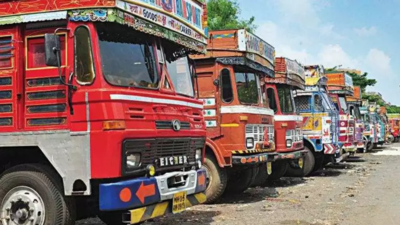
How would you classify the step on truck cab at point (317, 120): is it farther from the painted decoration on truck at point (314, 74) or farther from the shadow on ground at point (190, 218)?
the shadow on ground at point (190, 218)

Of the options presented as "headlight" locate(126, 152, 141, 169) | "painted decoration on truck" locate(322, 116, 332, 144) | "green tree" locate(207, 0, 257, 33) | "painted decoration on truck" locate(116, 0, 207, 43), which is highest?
"green tree" locate(207, 0, 257, 33)

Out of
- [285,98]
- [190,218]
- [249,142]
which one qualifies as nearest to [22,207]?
[190,218]

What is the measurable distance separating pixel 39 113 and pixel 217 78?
473 centimetres

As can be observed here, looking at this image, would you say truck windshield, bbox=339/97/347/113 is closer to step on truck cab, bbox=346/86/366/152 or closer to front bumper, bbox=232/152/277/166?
step on truck cab, bbox=346/86/366/152

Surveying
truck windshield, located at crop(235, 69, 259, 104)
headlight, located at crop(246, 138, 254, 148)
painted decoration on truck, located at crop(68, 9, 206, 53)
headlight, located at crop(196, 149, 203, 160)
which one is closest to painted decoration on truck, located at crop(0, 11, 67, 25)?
painted decoration on truck, located at crop(68, 9, 206, 53)

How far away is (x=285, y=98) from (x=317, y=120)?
2.16 meters

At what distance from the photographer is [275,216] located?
8336 millimetres

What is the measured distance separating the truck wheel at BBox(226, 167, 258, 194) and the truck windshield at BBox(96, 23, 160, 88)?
5.10 metres

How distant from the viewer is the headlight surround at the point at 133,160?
5.35 metres

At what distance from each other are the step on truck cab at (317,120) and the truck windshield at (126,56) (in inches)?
378

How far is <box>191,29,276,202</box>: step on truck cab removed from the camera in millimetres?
9508

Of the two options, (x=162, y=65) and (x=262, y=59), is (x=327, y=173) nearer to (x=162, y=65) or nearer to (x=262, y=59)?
(x=262, y=59)

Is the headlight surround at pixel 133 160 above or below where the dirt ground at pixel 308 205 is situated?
above

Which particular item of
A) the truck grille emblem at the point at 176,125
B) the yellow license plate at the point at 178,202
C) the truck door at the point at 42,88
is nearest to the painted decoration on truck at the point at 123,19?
the truck door at the point at 42,88
